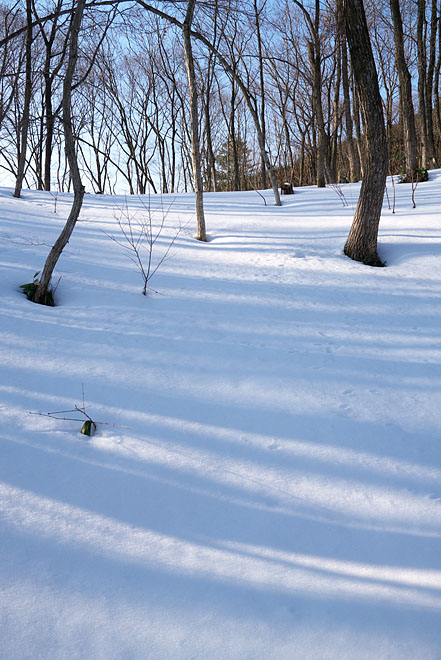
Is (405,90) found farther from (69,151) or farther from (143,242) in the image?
(69,151)

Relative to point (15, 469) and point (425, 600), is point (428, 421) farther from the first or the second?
point (15, 469)

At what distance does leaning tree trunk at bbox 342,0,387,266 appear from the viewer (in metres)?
4.96

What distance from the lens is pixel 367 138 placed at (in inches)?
203

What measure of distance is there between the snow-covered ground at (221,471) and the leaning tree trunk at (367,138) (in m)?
0.96

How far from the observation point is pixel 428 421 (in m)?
2.61

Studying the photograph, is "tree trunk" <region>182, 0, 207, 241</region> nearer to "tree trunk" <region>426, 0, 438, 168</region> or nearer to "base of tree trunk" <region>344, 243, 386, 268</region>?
"base of tree trunk" <region>344, 243, 386, 268</region>

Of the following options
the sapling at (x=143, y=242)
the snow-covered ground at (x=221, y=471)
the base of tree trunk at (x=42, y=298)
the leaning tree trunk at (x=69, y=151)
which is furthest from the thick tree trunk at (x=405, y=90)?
the base of tree trunk at (x=42, y=298)

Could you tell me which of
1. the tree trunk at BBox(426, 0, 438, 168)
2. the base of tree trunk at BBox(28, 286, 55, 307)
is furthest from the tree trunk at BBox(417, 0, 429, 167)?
the base of tree trunk at BBox(28, 286, 55, 307)

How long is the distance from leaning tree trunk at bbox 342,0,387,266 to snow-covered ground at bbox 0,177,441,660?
0.96 metres

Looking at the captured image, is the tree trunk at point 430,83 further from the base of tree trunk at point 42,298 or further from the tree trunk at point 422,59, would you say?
the base of tree trunk at point 42,298

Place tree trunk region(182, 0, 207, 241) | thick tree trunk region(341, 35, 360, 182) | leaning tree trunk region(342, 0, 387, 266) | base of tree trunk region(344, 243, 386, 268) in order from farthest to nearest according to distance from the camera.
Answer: thick tree trunk region(341, 35, 360, 182), tree trunk region(182, 0, 207, 241), base of tree trunk region(344, 243, 386, 268), leaning tree trunk region(342, 0, 387, 266)

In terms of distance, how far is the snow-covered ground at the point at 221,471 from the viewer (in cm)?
154

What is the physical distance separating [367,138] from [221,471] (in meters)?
4.74

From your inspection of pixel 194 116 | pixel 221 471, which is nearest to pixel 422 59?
pixel 194 116
